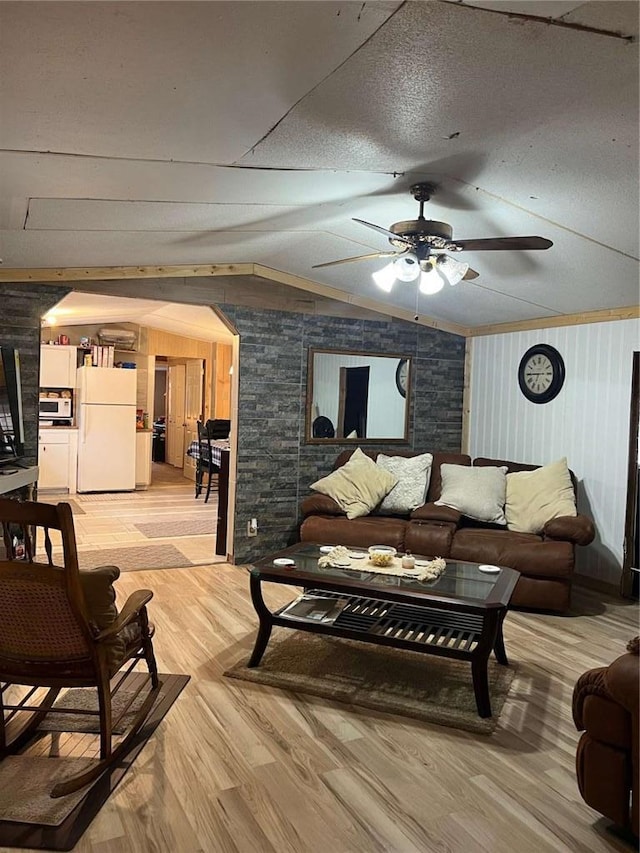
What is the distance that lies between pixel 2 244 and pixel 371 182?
236 cm

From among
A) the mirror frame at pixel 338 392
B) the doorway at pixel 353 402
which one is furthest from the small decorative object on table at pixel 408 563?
the doorway at pixel 353 402

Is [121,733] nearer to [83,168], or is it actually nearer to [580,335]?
[83,168]

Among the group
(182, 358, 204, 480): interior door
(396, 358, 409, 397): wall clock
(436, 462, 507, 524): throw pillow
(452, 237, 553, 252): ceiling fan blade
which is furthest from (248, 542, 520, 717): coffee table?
(182, 358, 204, 480): interior door

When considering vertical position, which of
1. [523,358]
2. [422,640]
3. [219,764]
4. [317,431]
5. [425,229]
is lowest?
[219,764]

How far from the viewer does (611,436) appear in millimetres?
5000

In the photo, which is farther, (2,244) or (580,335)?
(580,335)

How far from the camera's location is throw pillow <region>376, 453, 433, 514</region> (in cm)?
542

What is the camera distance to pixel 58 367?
8641mm

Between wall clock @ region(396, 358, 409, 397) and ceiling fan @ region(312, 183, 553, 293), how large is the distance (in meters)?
2.76

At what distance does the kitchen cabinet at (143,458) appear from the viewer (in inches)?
360

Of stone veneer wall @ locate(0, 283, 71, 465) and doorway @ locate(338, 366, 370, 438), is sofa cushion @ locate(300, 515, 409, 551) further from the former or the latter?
stone veneer wall @ locate(0, 283, 71, 465)

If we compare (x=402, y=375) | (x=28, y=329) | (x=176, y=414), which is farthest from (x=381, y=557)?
(x=176, y=414)

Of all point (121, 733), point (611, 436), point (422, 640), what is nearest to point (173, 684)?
point (121, 733)

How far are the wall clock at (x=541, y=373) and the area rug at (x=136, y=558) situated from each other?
128 inches
